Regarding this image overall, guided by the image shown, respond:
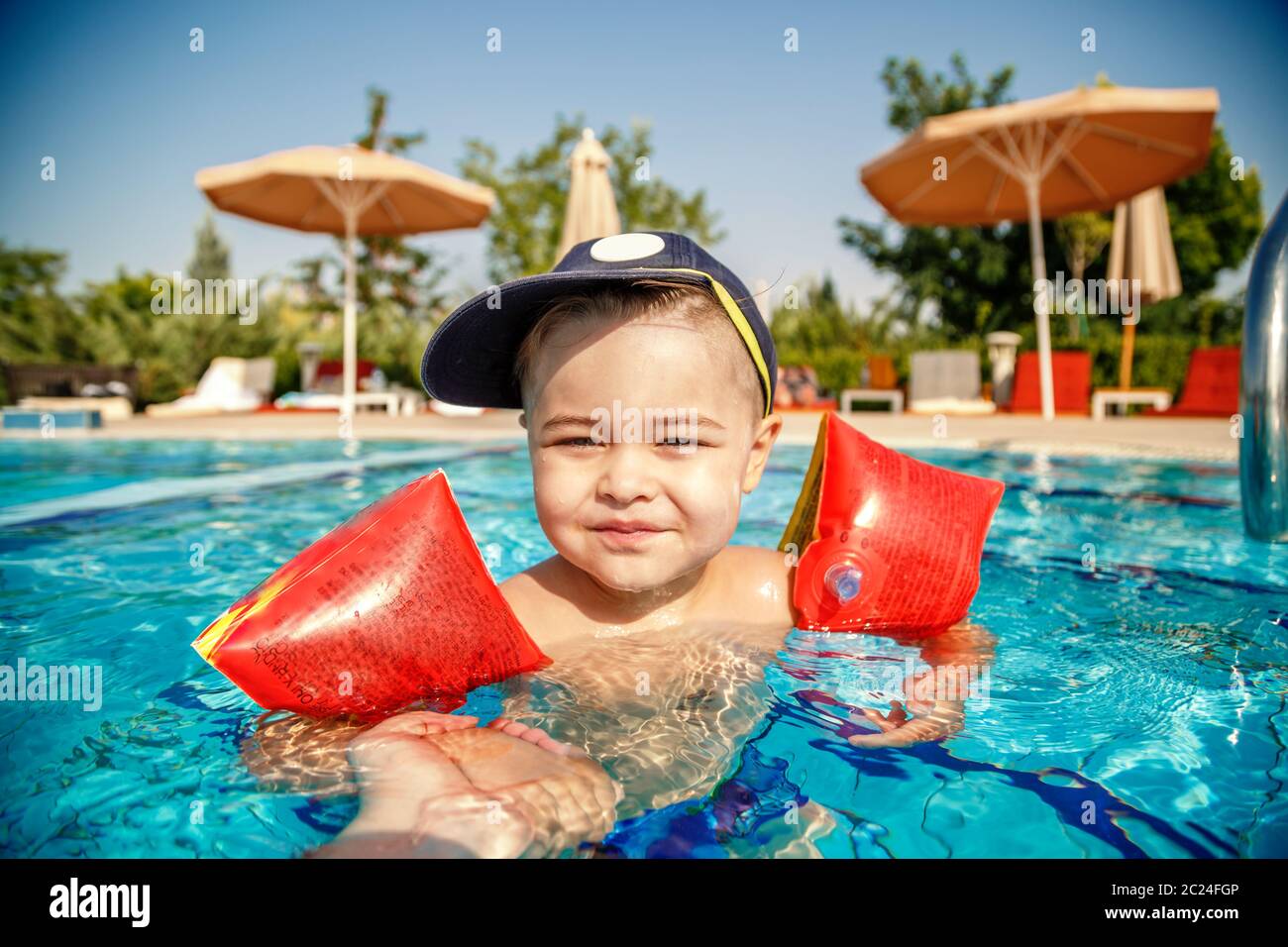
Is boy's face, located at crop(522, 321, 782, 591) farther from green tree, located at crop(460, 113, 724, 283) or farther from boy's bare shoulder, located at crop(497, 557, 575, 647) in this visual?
green tree, located at crop(460, 113, 724, 283)

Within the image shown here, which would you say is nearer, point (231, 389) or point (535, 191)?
point (231, 389)

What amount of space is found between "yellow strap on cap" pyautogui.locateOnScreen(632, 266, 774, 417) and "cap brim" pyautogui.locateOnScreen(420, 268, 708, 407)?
0.9 inches

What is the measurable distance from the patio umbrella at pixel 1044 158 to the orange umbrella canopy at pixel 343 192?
20.7 feet

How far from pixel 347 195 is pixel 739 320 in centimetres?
1219

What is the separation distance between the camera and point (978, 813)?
4.91 feet

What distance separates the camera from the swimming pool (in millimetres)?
1417

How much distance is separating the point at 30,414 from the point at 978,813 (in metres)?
13.0

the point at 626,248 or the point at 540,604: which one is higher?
the point at 626,248

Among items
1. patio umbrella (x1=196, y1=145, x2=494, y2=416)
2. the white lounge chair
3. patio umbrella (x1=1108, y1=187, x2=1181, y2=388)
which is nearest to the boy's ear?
patio umbrella (x1=196, y1=145, x2=494, y2=416)

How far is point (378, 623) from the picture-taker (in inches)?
71.2

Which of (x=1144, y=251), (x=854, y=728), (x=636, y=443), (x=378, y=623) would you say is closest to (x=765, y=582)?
(x=854, y=728)

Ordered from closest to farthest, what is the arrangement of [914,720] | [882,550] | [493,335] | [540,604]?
1. [914,720]
2. [493,335]
3. [540,604]
4. [882,550]

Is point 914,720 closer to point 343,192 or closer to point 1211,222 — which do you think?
point 343,192
